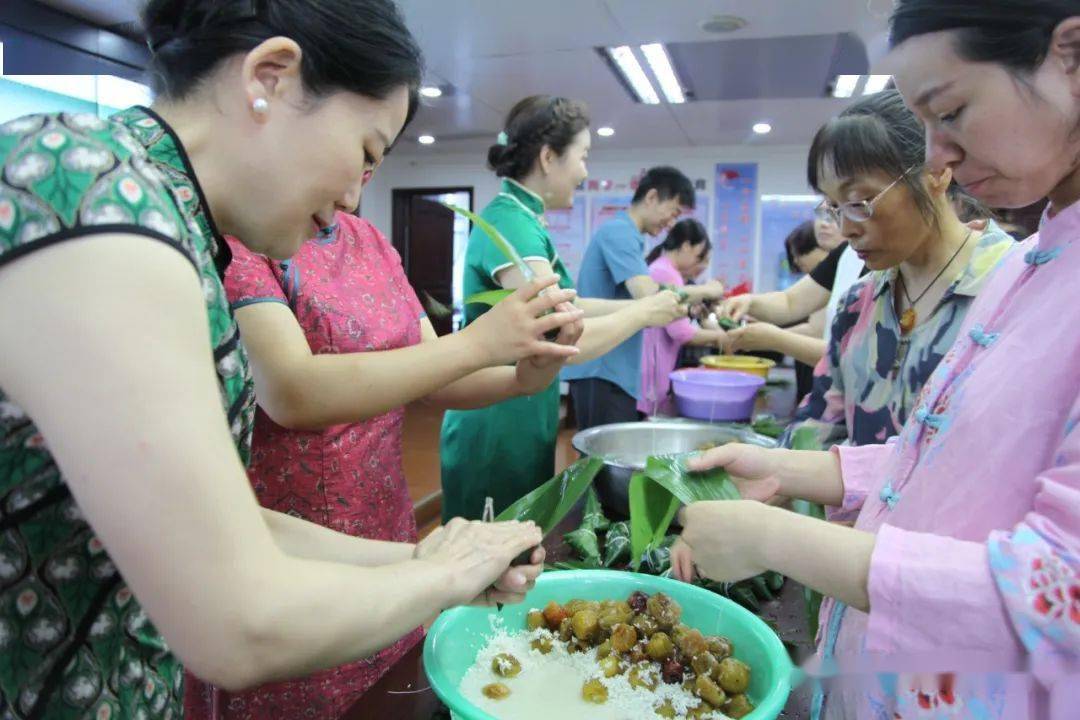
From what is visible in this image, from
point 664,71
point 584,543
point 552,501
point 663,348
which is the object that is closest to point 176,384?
point 552,501

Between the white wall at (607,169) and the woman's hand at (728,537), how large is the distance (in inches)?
279

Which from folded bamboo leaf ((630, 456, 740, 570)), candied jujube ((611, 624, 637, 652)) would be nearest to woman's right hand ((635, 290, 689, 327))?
folded bamboo leaf ((630, 456, 740, 570))

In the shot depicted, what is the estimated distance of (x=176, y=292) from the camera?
0.56 metres

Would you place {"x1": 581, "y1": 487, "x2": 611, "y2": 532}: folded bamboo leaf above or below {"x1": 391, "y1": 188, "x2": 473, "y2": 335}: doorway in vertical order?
below

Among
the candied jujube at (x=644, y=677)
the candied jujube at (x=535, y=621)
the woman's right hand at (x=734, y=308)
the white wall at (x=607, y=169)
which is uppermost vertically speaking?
the white wall at (x=607, y=169)

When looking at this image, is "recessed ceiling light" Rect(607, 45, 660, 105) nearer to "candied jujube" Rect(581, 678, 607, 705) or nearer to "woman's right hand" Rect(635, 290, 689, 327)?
"woman's right hand" Rect(635, 290, 689, 327)

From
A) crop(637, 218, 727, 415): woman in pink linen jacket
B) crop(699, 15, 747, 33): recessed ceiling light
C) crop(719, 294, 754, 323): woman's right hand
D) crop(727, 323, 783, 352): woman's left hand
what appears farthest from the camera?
crop(699, 15, 747, 33): recessed ceiling light

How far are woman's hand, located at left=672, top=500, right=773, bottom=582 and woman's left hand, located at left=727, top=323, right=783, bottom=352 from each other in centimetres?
211

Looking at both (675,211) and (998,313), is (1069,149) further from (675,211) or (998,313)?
(675,211)

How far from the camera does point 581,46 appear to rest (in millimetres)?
4383

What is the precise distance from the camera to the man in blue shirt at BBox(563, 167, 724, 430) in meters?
3.44

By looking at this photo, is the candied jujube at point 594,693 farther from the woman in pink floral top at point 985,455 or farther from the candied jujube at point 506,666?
the woman in pink floral top at point 985,455

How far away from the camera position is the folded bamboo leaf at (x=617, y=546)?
1.48 m

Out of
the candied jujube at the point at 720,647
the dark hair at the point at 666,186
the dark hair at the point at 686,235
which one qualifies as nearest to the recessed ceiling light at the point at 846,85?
the dark hair at the point at 686,235
